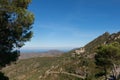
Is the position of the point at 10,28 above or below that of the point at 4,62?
above

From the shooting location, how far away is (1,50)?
2909 centimetres

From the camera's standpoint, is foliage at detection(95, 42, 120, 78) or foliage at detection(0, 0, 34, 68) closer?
foliage at detection(0, 0, 34, 68)

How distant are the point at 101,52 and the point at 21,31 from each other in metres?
38.5

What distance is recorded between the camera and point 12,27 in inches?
1121

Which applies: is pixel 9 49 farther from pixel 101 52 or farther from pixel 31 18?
pixel 101 52

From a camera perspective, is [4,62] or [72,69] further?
[72,69]

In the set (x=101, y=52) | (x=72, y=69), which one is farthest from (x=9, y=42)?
(x=72, y=69)

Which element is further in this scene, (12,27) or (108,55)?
(108,55)

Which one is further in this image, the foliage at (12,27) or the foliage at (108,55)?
the foliage at (108,55)

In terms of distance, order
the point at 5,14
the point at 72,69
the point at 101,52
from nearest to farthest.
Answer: the point at 5,14 < the point at 101,52 < the point at 72,69

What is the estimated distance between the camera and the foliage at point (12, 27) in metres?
28.0

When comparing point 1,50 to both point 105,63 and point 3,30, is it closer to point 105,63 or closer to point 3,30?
point 3,30

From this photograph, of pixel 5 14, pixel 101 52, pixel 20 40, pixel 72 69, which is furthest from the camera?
pixel 72 69

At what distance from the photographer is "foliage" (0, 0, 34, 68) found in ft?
91.9
